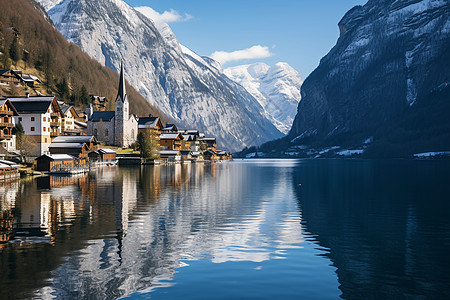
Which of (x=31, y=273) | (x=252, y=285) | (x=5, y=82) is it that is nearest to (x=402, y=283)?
(x=252, y=285)

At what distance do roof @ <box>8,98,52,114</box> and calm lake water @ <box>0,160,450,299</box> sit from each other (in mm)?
79849

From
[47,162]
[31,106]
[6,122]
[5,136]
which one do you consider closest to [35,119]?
[31,106]

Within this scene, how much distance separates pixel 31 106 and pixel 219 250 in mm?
114086

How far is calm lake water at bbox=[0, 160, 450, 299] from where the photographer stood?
68.3 ft

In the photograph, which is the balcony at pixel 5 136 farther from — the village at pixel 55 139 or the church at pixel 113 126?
the church at pixel 113 126

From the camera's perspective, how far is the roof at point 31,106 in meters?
125

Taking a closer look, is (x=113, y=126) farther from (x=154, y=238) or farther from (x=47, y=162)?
(x=154, y=238)

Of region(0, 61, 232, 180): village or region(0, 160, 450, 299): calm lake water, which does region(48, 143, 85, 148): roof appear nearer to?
region(0, 61, 232, 180): village

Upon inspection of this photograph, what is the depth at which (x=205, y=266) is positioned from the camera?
24.7 meters

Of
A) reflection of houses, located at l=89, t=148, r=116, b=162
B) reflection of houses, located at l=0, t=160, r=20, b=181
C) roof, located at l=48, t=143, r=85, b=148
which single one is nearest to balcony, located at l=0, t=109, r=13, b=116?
reflection of houses, located at l=0, t=160, r=20, b=181

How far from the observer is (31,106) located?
126125 mm

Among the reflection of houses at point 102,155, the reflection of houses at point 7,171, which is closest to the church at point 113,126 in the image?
the reflection of houses at point 102,155

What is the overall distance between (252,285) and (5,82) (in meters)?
184

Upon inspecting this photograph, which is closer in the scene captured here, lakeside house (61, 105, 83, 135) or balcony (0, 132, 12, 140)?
balcony (0, 132, 12, 140)
